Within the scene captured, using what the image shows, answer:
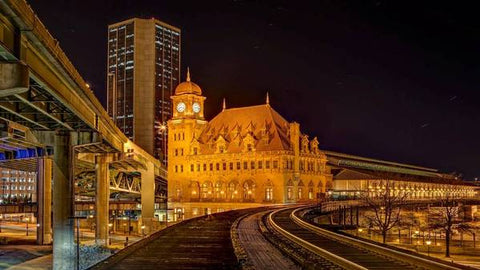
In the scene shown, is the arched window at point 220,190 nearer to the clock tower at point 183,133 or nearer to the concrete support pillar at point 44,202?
the clock tower at point 183,133

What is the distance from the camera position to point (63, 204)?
42.1 metres

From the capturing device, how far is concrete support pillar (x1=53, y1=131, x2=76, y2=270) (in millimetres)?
40594

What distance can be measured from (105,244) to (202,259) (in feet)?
112

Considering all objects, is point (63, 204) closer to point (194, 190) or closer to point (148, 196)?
point (148, 196)

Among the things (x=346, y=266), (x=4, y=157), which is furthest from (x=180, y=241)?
(x=4, y=157)

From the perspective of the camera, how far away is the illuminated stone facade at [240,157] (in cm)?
12131

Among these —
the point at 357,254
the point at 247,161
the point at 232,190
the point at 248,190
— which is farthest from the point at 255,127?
the point at 357,254

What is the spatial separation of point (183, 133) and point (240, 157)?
17883 mm

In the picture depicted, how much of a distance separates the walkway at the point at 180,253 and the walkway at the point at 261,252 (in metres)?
1.13

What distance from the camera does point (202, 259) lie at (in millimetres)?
32594

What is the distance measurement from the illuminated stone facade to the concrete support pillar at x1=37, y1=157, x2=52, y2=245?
58776 mm

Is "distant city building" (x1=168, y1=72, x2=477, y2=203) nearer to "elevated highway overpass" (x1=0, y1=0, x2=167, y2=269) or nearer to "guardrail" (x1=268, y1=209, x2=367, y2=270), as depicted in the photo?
"elevated highway overpass" (x1=0, y1=0, x2=167, y2=269)

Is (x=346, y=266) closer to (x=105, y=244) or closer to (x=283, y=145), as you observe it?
(x=105, y=244)

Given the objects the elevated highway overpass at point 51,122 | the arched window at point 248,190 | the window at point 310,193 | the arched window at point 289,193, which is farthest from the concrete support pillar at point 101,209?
the window at point 310,193
